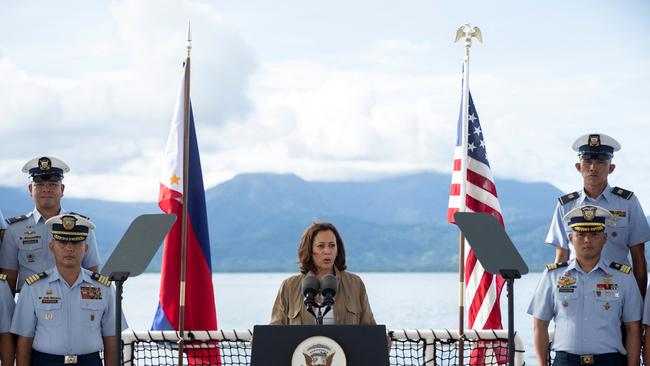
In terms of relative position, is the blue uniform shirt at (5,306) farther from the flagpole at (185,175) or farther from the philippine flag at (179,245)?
the philippine flag at (179,245)

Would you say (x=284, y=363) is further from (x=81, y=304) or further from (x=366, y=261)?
(x=366, y=261)

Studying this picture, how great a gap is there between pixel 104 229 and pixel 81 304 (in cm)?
17325

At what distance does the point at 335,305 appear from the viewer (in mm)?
5480

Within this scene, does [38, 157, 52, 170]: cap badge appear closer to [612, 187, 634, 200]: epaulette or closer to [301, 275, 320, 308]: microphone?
[301, 275, 320, 308]: microphone

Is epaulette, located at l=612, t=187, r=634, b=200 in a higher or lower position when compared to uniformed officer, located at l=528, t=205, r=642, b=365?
higher

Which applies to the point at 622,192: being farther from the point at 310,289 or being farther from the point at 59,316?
the point at 59,316

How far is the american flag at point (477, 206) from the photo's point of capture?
7.21 metres

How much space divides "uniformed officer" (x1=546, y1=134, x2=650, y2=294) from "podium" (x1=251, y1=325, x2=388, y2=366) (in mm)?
1755

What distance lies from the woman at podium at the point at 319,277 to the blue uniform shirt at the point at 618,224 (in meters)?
1.24

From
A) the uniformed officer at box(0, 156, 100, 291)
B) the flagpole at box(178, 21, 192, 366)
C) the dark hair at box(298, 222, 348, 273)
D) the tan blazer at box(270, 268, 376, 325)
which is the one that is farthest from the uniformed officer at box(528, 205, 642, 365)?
the uniformed officer at box(0, 156, 100, 291)

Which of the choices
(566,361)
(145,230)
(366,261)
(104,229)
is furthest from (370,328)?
(104,229)

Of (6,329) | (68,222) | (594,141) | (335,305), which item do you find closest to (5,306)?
(6,329)

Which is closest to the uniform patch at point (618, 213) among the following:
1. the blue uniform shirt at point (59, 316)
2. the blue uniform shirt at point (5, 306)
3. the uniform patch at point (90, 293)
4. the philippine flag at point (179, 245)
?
the philippine flag at point (179, 245)

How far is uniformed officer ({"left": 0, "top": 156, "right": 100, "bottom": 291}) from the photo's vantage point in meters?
6.10
